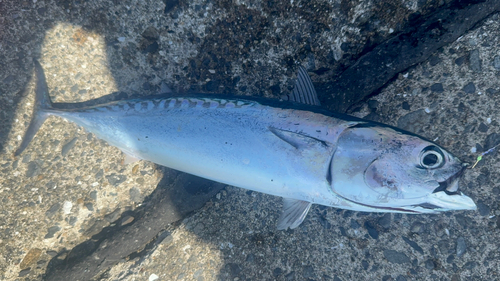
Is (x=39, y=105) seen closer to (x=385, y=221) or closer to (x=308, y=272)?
(x=308, y=272)

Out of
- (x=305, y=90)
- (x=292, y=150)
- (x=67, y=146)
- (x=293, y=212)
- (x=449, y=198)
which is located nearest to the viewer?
(x=449, y=198)

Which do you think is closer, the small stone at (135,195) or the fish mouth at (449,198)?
the fish mouth at (449,198)

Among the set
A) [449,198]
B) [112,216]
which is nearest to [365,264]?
[449,198]

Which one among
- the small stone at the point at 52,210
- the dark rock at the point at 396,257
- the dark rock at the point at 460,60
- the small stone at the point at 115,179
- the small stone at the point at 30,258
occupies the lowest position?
the small stone at the point at 30,258

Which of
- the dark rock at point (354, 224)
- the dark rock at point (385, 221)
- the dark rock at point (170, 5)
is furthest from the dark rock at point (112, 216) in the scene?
the dark rock at point (385, 221)

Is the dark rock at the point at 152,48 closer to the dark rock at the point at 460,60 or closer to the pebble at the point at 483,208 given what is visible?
the dark rock at the point at 460,60

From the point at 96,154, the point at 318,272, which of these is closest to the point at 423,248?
the point at 318,272

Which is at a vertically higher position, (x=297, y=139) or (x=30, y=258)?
(x=297, y=139)

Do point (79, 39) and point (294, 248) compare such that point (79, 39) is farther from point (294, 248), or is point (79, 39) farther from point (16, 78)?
point (294, 248)
